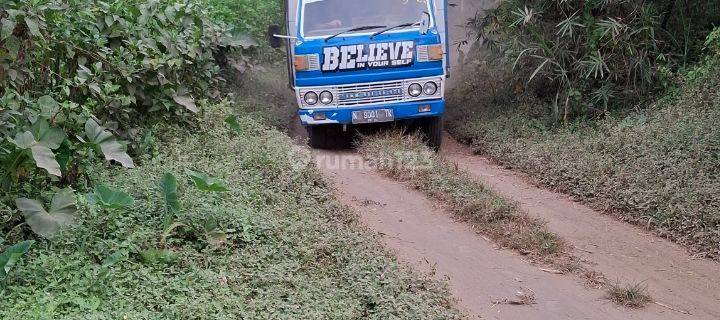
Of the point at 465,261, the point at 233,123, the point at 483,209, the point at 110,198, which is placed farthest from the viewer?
the point at 233,123

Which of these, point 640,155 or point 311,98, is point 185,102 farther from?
point 640,155

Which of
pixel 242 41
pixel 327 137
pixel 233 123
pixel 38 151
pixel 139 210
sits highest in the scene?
pixel 38 151

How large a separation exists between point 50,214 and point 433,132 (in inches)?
221

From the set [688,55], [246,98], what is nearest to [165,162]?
[246,98]

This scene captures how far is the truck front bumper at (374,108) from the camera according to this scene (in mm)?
9188

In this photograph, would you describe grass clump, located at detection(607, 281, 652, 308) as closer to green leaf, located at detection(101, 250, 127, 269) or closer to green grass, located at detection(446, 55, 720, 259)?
green grass, located at detection(446, 55, 720, 259)

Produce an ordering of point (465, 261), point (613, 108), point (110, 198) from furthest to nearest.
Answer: point (613, 108) < point (465, 261) < point (110, 198)

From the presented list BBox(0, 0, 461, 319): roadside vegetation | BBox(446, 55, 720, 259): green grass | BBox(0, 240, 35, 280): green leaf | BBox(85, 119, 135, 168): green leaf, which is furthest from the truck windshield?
BBox(0, 240, 35, 280): green leaf

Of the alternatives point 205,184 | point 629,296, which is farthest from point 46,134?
point 629,296

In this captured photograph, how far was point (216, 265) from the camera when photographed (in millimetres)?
5207

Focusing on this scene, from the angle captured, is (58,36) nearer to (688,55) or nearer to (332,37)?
(332,37)

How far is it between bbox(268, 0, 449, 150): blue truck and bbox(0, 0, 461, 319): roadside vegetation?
167cm

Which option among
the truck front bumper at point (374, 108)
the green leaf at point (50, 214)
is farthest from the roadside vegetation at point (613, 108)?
the green leaf at point (50, 214)

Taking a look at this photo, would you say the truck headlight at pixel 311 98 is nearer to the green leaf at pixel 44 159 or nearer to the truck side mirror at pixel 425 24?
the truck side mirror at pixel 425 24
